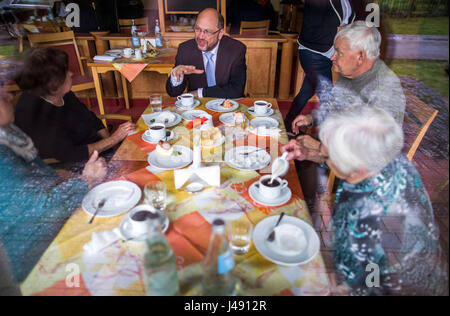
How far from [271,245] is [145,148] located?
0.96 meters

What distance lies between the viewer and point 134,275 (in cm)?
93

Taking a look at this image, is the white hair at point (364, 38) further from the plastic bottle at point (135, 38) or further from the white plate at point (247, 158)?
the plastic bottle at point (135, 38)

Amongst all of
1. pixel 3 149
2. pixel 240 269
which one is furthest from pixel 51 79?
pixel 240 269

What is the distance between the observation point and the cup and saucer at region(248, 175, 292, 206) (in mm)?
1246

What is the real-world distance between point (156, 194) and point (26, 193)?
0.79 metres

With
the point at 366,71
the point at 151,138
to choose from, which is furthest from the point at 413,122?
the point at 151,138

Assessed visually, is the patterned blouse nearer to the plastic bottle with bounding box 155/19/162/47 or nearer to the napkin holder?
the napkin holder

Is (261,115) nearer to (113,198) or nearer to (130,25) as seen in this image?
(113,198)

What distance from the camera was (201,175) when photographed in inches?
53.3

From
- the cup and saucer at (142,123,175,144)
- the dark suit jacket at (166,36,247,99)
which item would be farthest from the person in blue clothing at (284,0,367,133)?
the cup and saucer at (142,123,175,144)

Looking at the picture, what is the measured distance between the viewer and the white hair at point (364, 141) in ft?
3.46

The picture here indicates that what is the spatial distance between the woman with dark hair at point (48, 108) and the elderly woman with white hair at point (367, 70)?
4.90 ft

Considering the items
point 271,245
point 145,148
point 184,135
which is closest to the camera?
point 271,245
